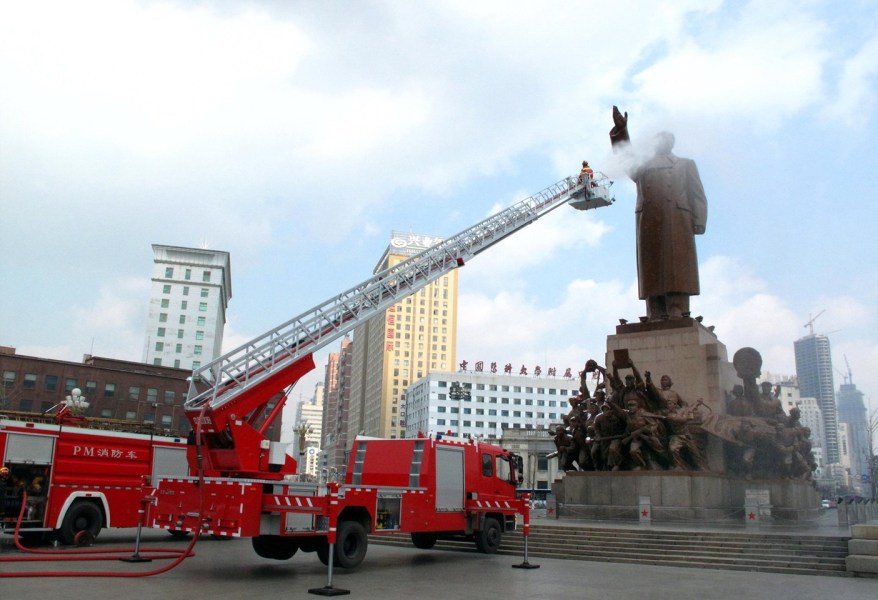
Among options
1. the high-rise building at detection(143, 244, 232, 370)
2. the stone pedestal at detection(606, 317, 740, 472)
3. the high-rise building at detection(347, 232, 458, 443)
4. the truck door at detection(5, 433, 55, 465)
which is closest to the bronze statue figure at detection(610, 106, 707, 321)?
the stone pedestal at detection(606, 317, 740, 472)

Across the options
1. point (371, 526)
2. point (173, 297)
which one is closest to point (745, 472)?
point (371, 526)

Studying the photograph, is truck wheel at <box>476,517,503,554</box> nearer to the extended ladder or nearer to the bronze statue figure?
the extended ladder

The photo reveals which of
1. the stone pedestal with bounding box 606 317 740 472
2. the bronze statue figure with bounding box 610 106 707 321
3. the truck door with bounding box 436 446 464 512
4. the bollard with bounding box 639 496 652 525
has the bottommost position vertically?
the bollard with bounding box 639 496 652 525

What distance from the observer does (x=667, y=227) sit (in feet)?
94.9

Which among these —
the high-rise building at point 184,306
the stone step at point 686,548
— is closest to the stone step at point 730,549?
the stone step at point 686,548

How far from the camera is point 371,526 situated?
15.3 m

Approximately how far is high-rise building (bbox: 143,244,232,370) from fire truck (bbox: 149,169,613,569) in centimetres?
7984

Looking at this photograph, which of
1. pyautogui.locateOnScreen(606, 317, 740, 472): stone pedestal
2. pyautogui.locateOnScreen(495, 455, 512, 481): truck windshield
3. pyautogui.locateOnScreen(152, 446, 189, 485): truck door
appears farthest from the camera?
pyautogui.locateOnScreen(606, 317, 740, 472): stone pedestal

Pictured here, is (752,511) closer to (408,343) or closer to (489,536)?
(489,536)

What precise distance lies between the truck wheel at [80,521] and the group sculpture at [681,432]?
15650 mm

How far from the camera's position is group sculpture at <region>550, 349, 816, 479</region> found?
79.9ft

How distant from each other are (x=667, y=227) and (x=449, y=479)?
52.0 ft

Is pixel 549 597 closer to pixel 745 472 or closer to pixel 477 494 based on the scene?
pixel 477 494

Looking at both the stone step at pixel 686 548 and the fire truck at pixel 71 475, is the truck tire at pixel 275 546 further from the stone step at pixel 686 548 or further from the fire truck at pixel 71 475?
the stone step at pixel 686 548
